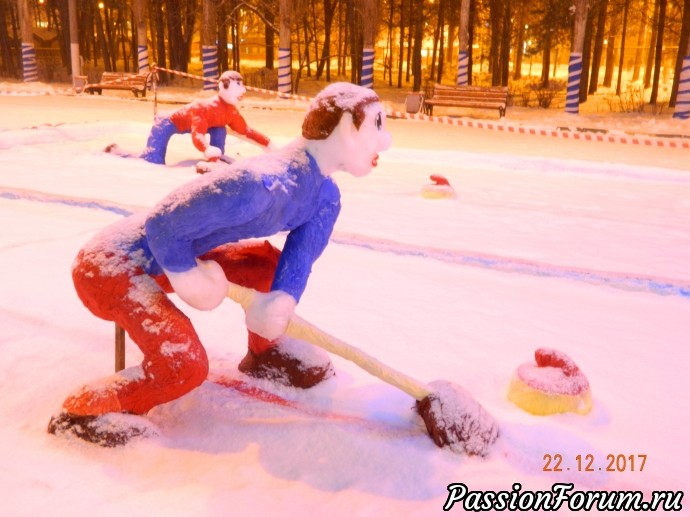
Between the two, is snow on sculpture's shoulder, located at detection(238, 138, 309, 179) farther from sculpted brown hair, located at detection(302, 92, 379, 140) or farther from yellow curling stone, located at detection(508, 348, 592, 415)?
yellow curling stone, located at detection(508, 348, 592, 415)

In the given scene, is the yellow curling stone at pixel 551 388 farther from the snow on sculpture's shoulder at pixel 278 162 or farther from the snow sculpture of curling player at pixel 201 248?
the snow on sculpture's shoulder at pixel 278 162

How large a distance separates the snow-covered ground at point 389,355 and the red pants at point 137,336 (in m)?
0.16

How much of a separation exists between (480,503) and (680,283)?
2.56 m

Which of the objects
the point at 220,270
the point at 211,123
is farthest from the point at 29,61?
the point at 220,270

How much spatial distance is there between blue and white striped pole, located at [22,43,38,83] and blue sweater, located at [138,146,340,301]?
82.4 ft

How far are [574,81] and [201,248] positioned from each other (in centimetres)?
1599

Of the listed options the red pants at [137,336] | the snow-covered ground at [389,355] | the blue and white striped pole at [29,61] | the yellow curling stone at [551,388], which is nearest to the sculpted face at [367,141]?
the red pants at [137,336]

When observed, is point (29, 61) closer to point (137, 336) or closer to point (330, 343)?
point (137, 336)

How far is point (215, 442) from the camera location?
213 centimetres

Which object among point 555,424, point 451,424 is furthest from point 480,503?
point 555,424

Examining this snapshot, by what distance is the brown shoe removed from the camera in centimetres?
246

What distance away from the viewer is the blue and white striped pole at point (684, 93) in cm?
1488

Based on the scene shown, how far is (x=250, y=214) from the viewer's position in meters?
1.90

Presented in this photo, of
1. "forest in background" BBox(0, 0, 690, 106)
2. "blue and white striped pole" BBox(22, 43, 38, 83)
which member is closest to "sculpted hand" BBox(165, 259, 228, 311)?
"forest in background" BBox(0, 0, 690, 106)
